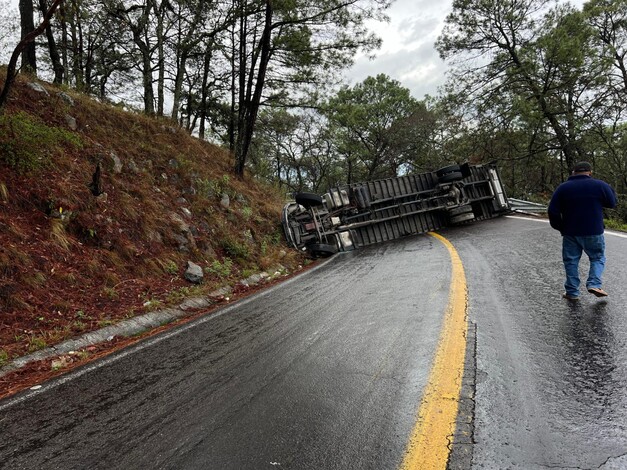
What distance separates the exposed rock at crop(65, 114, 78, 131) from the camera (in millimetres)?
8883

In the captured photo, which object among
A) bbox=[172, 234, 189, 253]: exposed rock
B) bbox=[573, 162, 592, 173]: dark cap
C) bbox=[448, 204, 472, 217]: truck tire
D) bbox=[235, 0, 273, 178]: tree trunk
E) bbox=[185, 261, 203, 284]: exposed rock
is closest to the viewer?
bbox=[573, 162, 592, 173]: dark cap

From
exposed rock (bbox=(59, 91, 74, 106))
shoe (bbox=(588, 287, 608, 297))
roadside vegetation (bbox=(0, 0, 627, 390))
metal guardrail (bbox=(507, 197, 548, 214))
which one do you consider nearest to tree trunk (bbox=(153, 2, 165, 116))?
roadside vegetation (bbox=(0, 0, 627, 390))

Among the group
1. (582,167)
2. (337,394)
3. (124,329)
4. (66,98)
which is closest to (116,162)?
(66,98)

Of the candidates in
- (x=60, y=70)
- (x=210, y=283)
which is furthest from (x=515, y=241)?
(x=60, y=70)

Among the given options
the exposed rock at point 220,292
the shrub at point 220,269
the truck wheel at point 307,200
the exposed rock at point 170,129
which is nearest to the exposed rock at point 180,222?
the shrub at point 220,269

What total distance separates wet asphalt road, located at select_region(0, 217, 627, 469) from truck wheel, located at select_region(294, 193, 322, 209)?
804 cm

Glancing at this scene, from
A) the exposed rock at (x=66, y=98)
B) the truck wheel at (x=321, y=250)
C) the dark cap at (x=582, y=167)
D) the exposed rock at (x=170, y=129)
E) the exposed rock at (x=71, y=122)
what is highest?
the exposed rock at (x=66, y=98)

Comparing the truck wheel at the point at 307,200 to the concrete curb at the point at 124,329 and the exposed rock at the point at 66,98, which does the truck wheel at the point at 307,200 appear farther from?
the exposed rock at the point at 66,98

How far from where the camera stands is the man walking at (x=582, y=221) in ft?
13.4

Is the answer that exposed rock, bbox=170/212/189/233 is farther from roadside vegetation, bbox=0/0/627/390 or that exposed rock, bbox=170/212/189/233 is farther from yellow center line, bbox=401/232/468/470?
yellow center line, bbox=401/232/468/470

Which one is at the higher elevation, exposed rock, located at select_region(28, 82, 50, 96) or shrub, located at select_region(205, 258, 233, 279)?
exposed rock, located at select_region(28, 82, 50, 96)

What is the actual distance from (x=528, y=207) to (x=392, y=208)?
20.2ft

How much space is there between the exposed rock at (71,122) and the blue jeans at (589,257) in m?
10.4

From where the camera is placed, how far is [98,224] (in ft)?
22.3
